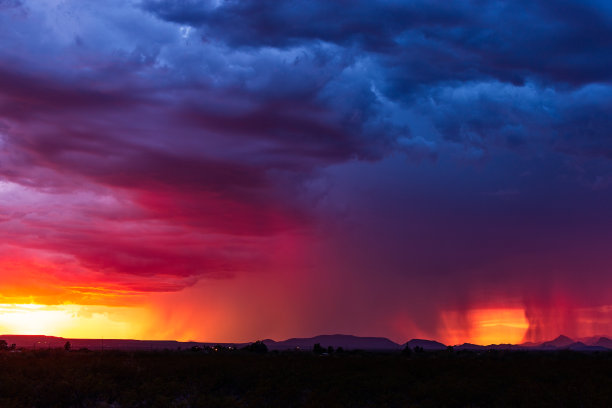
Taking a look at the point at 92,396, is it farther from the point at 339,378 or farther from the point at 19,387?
the point at 339,378

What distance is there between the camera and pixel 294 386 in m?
38.7

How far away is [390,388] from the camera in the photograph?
38438 mm

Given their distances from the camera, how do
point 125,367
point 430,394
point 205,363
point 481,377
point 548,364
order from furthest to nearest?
point 548,364, point 205,363, point 125,367, point 481,377, point 430,394

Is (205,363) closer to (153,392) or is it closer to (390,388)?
(153,392)

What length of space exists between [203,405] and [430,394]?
13.5 m

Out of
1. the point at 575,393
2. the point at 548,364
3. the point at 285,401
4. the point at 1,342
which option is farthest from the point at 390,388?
the point at 1,342

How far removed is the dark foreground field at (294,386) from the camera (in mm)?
35875

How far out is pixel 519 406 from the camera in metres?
34.3

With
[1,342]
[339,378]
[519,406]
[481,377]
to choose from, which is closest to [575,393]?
[519,406]

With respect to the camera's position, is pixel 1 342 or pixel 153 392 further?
pixel 1 342

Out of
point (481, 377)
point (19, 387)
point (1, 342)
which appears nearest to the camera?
point (19, 387)

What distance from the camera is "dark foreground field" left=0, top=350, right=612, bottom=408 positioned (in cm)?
3588

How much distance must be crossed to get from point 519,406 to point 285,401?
1344cm

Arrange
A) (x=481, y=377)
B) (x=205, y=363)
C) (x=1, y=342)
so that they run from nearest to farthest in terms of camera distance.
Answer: (x=481, y=377) < (x=205, y=363) < (x=1, y=342)
